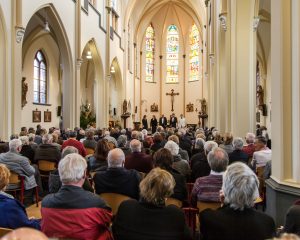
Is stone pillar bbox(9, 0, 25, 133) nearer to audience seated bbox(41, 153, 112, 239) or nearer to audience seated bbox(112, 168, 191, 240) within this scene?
audience seated bbox(41, 153, 112, 239)

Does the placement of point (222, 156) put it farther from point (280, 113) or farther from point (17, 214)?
point (17, 214)

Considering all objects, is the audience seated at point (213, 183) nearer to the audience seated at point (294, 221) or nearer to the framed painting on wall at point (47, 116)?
the audience seated at point (294, 221)

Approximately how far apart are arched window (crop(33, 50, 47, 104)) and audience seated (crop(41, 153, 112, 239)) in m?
15.9

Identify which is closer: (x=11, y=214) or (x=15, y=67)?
(x=11, y=214)

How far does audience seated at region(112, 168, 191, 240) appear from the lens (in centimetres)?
268

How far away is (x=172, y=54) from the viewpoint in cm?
3350

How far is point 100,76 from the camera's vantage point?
65.8ft

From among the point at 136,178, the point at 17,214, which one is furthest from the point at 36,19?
the point at 17,214

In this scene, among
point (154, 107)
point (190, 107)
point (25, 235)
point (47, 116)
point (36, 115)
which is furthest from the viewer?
point (154, 107)

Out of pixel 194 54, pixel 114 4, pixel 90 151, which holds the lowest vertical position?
pixel 90 151

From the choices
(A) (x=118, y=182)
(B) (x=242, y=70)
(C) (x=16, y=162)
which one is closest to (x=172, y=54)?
(B) (x=242, y=70)

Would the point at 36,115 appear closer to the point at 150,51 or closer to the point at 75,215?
the point at 75,215

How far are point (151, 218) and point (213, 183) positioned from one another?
1.53m

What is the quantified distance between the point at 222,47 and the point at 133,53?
17.1 m
